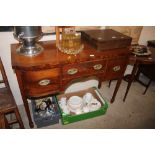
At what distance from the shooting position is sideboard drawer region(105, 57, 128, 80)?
144 centimetres

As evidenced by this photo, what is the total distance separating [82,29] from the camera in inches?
62.2

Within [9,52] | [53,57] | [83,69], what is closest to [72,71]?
[83,69]

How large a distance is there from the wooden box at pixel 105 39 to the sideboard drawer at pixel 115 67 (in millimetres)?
139

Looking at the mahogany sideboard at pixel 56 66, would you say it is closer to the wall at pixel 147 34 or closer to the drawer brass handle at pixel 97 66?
the drawer brass handle at pixel 97 66

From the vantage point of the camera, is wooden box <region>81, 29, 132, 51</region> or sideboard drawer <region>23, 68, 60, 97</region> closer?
sideboard drawer <region>23, 68, 60, 97</region>

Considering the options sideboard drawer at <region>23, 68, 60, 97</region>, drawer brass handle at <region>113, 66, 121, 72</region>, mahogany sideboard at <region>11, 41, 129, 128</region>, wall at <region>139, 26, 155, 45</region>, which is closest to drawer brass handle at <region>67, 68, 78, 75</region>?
mahogany sideboard at <region>11, 41, 129, 128</region>

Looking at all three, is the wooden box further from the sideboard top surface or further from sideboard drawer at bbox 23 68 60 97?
sideboard drawer at bbox 23 68 60 97

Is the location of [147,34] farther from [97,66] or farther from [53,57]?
[53,57]

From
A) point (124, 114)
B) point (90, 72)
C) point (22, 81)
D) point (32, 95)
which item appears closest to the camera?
point (22, 81)

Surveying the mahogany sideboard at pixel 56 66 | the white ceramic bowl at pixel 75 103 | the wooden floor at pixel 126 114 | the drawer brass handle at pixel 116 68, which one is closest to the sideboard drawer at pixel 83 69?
the mahogany sideboard at pixel 56 66

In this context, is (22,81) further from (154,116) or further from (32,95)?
(154,116)

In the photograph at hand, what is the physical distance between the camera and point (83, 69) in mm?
1325
